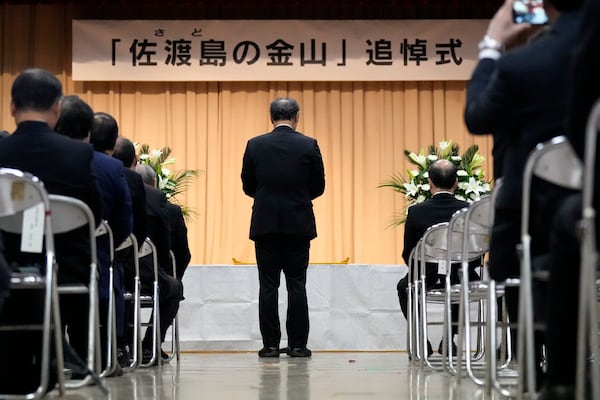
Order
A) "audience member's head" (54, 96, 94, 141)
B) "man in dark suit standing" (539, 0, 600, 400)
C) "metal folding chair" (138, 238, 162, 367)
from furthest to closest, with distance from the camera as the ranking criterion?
"metal folding chair" (138, 238, 162, 367), "audience member's head" (54, 96, 94, 141), "man in dark suit standing" (539, 0, 600, 400)

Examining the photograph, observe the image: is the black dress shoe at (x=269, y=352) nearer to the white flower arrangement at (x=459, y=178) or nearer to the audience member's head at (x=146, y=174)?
the audience member's head at (x=146, y=174)

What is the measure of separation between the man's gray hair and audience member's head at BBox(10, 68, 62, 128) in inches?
126

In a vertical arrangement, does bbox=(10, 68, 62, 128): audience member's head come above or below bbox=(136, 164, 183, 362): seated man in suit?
above

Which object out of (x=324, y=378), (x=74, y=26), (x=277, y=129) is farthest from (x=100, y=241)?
(x=74, y=26)

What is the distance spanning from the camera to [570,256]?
8.12 feet

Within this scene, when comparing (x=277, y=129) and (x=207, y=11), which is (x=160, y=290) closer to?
(x=277, y=129)

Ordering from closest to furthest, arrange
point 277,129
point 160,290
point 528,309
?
point 528,309 < point 160,290 < point 277,129

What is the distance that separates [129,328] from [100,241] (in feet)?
5.97

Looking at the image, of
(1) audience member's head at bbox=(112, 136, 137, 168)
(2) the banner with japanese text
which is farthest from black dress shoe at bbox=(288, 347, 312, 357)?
(2) the banner with japanese text

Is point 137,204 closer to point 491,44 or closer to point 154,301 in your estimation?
point 154,301

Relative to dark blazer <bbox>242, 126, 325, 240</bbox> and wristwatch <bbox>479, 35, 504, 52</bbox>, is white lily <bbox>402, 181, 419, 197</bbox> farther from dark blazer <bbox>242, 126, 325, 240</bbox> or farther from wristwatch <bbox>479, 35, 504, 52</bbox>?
wristwatch <bbox>479, 35, 504, 52</bbox>

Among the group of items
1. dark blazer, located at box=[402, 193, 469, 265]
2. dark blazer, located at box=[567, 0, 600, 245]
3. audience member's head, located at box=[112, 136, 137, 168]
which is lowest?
dark blazer, located at box=[402, 193, 469, 265]

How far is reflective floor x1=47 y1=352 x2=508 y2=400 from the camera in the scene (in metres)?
3.72

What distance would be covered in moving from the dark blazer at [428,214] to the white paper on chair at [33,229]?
3.37 meters
